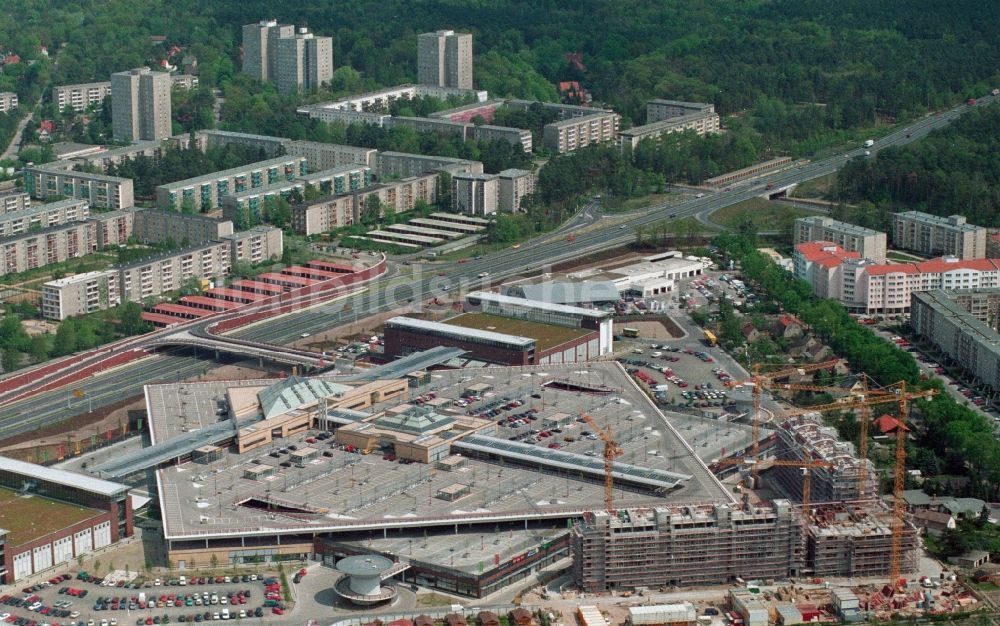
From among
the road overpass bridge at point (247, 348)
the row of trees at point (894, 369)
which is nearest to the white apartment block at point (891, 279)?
the row of trees at point (894, 369)

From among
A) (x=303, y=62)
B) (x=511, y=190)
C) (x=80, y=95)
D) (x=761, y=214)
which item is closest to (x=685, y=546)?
(x=761, y=214)

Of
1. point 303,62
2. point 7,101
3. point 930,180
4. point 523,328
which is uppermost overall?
point 303,62

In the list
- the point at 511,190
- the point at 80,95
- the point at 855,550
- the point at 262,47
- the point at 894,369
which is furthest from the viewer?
the point at 262,47

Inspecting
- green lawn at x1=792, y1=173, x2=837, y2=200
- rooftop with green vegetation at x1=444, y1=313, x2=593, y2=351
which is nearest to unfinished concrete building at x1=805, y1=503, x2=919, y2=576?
rooftop with green vegetation at x1=444, y1=313, x2=593, y2=351

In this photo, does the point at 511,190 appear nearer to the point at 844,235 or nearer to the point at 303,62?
the point at 844,235

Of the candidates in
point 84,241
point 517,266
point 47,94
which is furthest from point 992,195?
point 47,94

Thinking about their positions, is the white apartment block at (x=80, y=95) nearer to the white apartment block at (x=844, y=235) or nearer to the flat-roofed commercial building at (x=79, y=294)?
the flat-roofed commercial building at (x=79, y=294)

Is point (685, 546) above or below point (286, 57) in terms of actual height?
below
